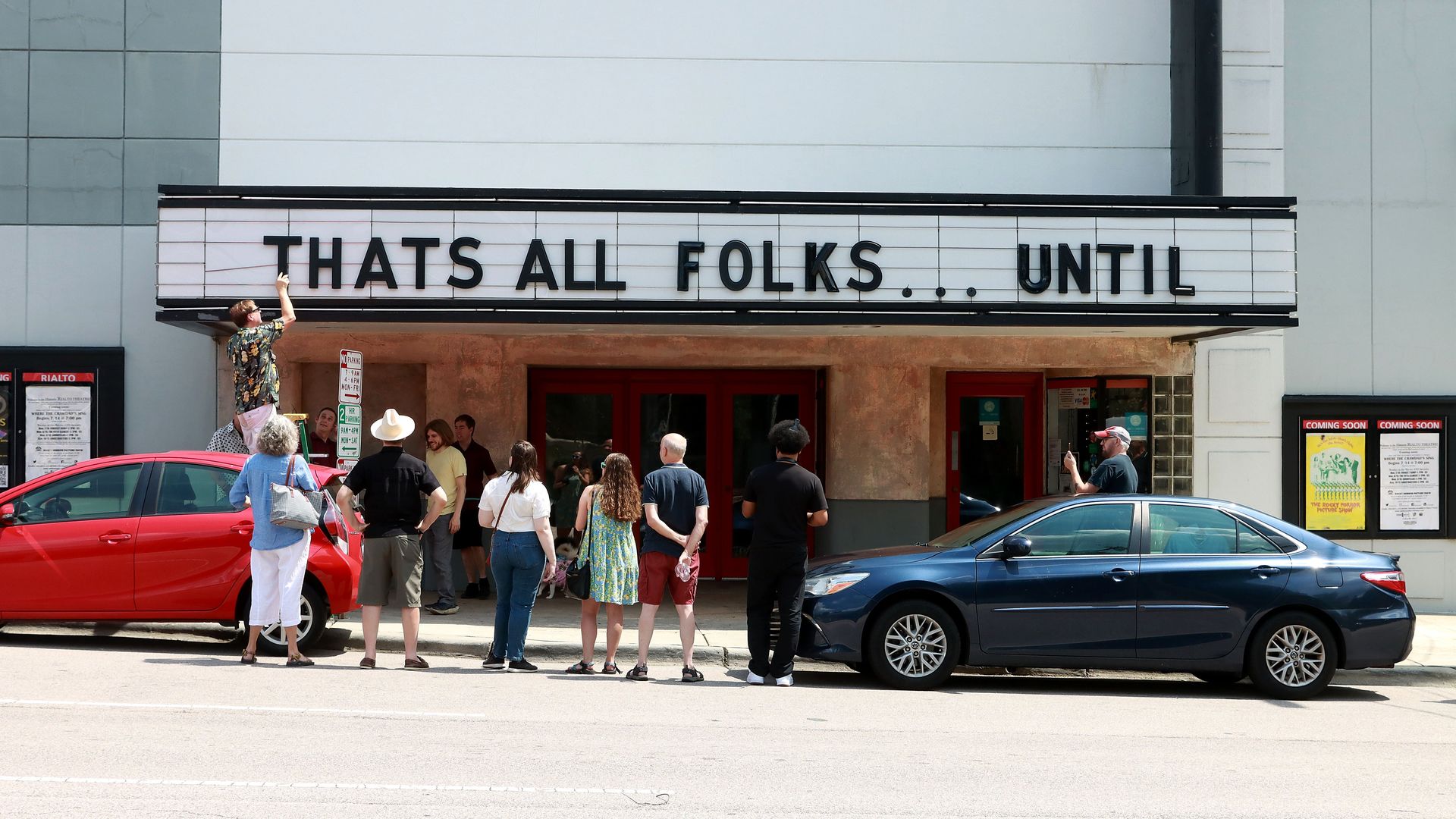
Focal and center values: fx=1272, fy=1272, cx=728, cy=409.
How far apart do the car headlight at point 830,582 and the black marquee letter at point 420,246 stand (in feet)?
15.1

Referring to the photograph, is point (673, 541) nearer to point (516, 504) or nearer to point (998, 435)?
point (516, 504)

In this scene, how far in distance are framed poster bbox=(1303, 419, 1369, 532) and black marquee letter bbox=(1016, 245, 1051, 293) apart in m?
4.15

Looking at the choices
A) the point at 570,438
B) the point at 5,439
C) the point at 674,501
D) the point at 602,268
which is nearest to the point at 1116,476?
the point at 674,501

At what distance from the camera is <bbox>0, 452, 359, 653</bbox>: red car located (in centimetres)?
966

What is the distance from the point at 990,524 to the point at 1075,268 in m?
3.17

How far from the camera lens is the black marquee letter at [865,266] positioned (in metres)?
11.7

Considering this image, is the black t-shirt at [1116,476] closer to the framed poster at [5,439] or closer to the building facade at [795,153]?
the building facade at [795,153]

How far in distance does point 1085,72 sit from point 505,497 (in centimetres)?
847

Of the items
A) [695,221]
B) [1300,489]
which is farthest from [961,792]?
[1300,489]

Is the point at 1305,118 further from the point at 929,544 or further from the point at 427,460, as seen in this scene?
the point at 427,460

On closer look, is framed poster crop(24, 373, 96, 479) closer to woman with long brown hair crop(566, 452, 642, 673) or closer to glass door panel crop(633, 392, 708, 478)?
glass door panel crop(633, 392, 708, 478)

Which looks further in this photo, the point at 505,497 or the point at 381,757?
the point at 505,497

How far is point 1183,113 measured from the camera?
13820 millimetres

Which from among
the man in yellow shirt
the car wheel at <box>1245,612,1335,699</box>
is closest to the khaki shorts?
the man in yellow shirt
